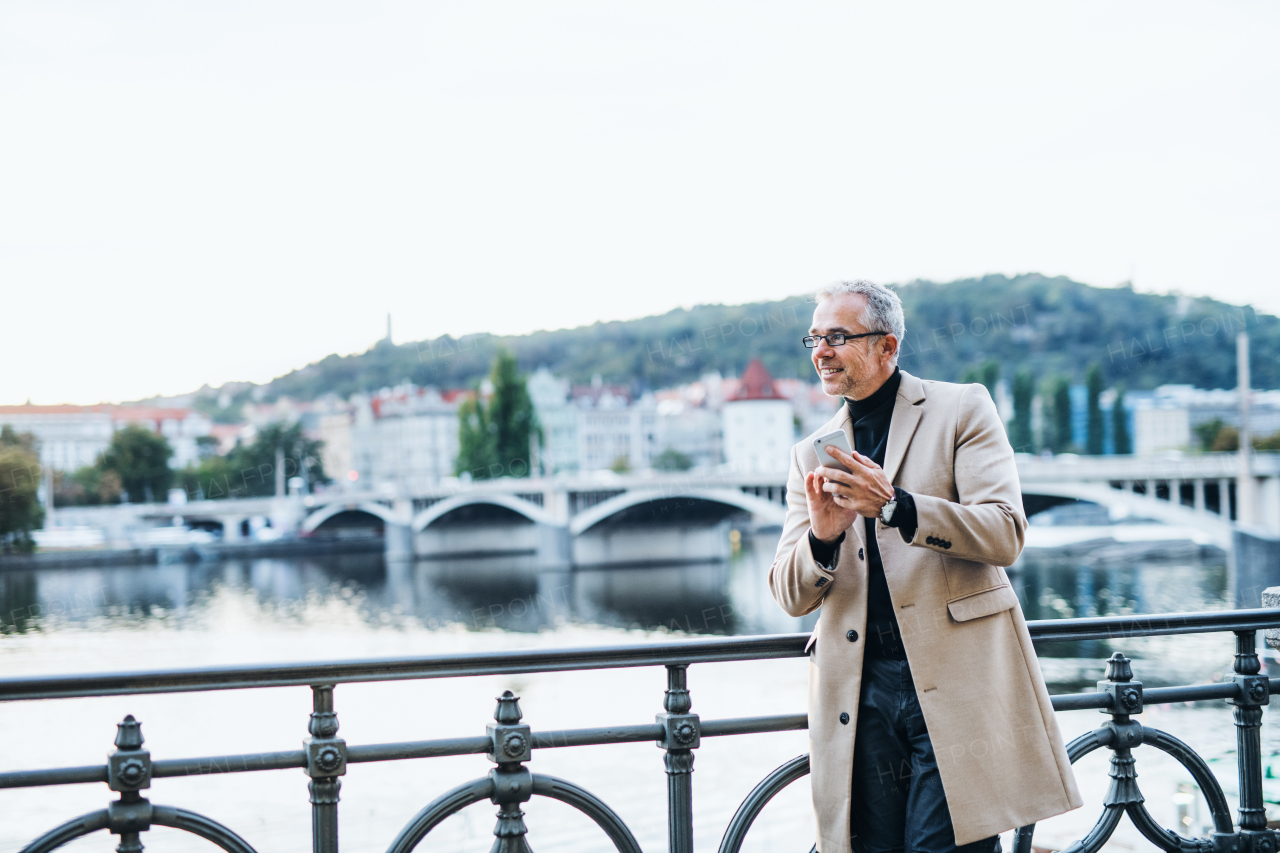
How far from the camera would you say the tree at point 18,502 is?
113ft

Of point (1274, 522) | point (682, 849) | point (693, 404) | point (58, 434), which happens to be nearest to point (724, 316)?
point (693, 404)

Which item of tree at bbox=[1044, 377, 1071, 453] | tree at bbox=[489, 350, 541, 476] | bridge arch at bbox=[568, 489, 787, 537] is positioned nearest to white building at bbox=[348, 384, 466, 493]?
tree at bbox=[489, 350, 541, 476]

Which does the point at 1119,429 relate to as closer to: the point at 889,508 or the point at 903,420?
the point at 903,420

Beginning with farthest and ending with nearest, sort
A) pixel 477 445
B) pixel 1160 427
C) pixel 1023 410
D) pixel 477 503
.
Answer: pixel 1160 427
pixel 1023 410
pixel 477 445
pixel 477 503

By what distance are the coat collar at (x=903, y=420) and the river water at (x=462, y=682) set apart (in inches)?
20.8

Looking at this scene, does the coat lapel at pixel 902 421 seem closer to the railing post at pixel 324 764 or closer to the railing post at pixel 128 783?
the railing post at pixel 324 764

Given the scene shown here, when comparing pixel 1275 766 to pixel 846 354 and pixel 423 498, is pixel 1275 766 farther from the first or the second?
pixel 423 498

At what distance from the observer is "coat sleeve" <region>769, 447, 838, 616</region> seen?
5.60 feet

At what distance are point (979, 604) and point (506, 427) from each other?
4279 cm

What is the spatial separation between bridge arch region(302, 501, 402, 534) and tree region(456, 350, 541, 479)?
5.57 meters

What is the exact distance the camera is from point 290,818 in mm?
8312

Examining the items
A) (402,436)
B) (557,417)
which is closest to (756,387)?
(557,417)

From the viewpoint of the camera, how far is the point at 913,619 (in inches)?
66.1

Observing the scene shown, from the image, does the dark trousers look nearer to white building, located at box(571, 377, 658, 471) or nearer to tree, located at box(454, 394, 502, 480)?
tree, located at box(454, 394, 502, 480)
